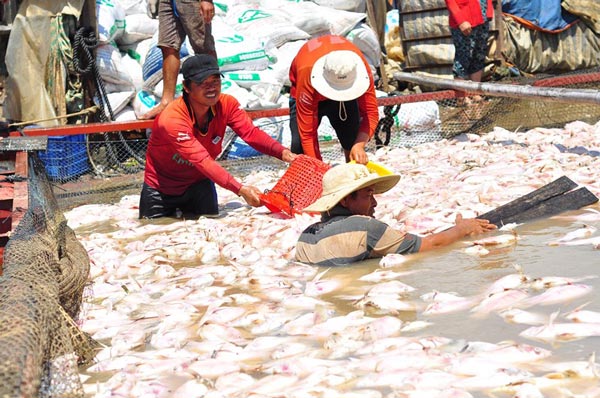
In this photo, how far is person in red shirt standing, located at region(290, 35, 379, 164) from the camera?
654 cm

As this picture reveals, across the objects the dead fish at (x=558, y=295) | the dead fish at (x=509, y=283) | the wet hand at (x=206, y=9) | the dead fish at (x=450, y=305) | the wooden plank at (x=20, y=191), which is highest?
the wet hand at (x=206, y=9)

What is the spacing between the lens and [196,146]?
623 cm

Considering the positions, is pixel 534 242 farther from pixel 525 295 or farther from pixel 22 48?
pixel 22 48

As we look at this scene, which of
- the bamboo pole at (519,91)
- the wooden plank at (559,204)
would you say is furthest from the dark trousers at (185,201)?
the bamboo pole at (519,91)

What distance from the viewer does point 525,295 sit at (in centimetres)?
373

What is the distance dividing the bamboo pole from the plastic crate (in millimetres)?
3890

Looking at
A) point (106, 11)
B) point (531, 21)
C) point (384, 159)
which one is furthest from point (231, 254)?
point (531, 21)

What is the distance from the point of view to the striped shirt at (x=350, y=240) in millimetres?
4715

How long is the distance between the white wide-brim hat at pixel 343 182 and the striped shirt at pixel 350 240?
0.09 m

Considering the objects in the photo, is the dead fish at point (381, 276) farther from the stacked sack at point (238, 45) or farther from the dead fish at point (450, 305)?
the stacked sack at point (238, 45)

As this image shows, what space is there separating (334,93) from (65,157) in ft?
11.6

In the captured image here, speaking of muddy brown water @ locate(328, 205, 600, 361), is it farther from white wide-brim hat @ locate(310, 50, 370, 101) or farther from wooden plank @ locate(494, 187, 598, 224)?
white wide-brim hat @ locate(310, 50, 370, 101)

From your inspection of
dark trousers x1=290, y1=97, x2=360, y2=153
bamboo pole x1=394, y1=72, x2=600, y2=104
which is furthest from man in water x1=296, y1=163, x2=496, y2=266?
bamboo pole x1=394, y1=72, x2=600, y2=104

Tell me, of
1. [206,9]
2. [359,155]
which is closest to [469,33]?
[206,9]
